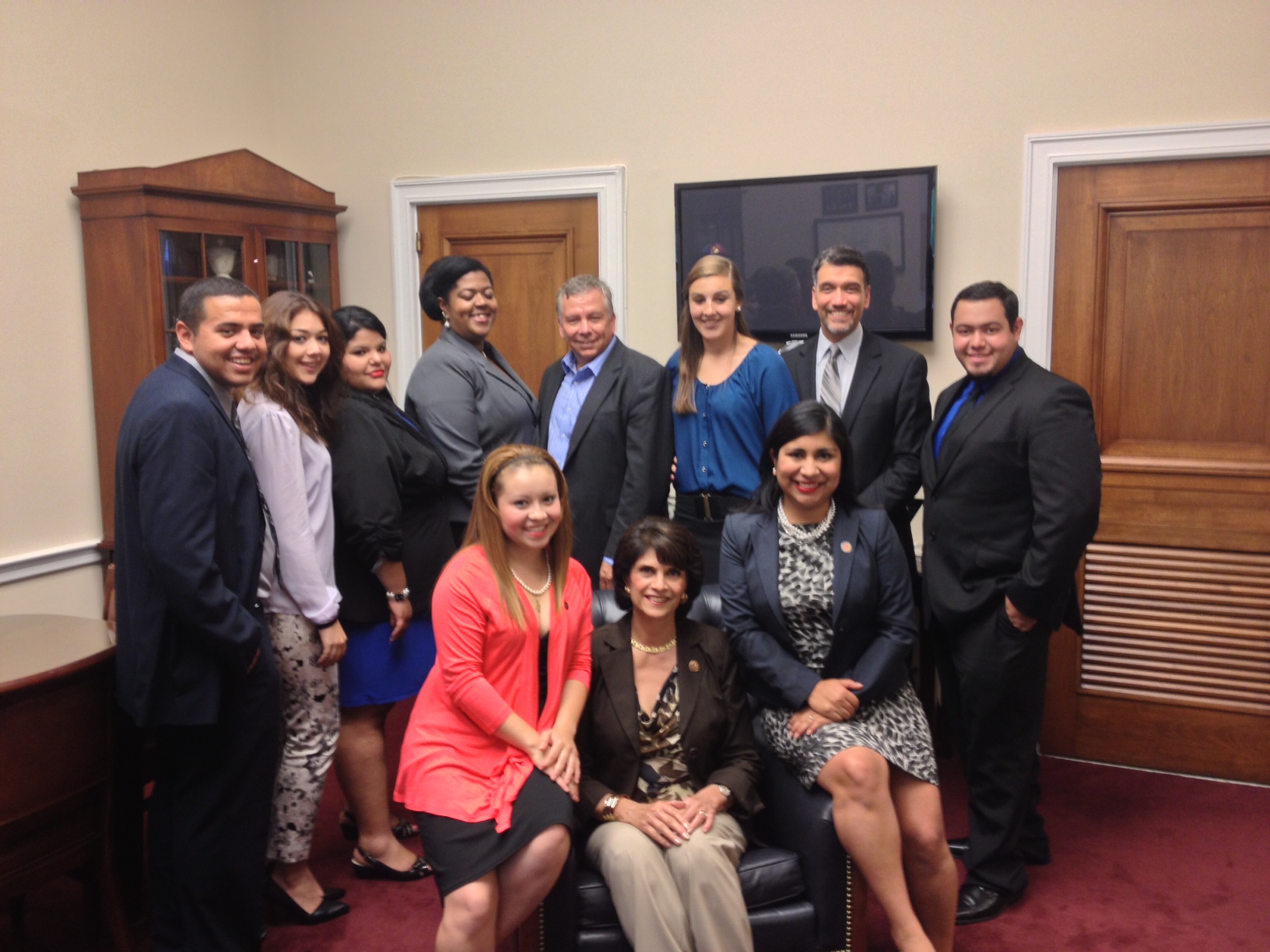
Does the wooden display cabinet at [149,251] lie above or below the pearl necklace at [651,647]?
above

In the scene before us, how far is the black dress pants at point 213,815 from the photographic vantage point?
225 cm

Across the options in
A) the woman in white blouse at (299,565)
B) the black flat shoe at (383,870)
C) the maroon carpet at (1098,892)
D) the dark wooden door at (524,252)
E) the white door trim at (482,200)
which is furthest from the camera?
the dark wooden door at (524,252)

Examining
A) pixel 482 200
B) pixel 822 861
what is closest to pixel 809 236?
pixel 482 200

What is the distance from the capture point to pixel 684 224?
155 inches

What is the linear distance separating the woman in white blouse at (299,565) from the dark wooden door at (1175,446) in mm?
2370

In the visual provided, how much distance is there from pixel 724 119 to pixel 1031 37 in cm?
105

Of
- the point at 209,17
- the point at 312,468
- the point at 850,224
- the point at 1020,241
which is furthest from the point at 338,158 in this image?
the point at 1020,241

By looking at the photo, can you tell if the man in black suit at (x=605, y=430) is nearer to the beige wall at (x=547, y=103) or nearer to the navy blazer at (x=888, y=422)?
the navy blazer at (x=888, y=422)

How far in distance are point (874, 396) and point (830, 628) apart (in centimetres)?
80

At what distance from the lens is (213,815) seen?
7.45ft

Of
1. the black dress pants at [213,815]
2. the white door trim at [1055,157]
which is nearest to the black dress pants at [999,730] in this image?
the white door trim at [1055,157]

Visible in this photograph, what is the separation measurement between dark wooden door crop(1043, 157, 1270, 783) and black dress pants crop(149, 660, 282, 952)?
256 centimetres

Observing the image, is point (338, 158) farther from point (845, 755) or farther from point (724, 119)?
point (845, 755)

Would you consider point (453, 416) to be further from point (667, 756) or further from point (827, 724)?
point (827, 724)
